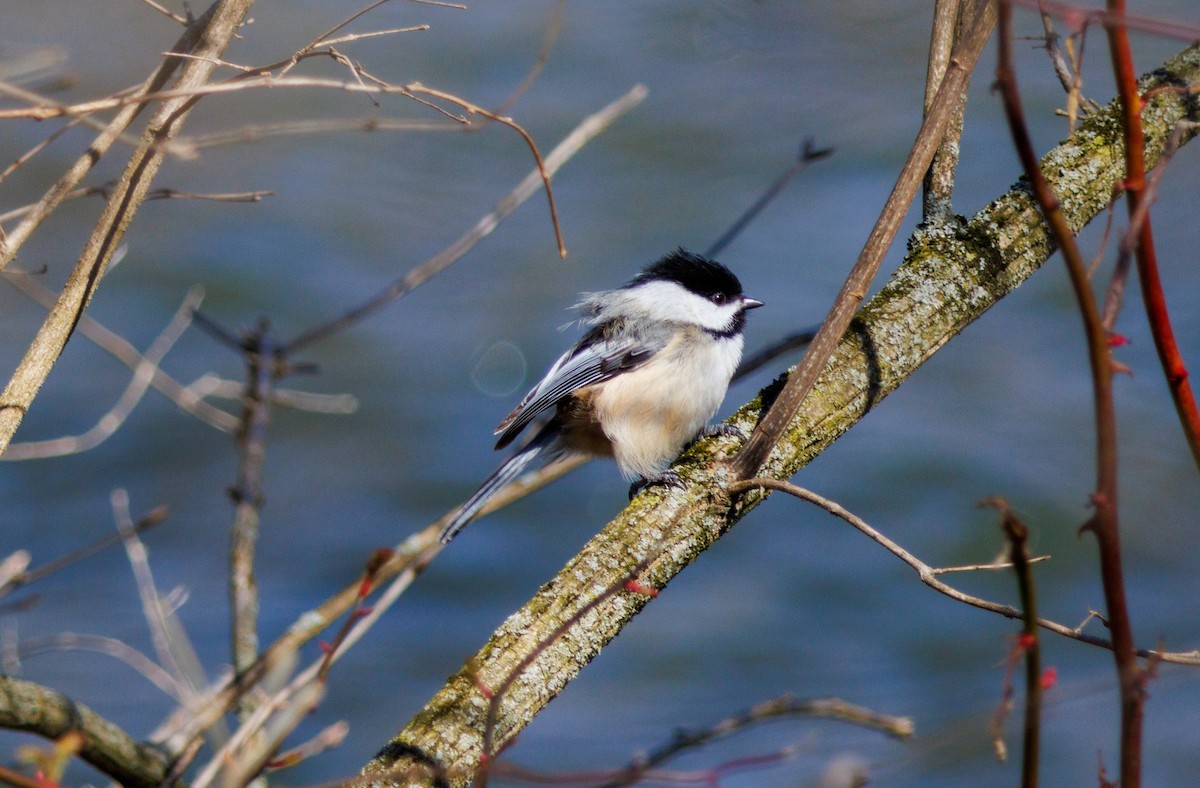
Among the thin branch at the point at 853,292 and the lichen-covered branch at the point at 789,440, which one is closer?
the lichen-covered branch at the point at 789,440

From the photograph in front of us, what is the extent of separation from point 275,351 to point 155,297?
455cm

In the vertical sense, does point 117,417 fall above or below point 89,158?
above

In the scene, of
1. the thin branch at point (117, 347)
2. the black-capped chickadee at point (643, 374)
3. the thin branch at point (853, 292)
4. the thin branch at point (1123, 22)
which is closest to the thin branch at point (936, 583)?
the thin branch at point (853, 292)

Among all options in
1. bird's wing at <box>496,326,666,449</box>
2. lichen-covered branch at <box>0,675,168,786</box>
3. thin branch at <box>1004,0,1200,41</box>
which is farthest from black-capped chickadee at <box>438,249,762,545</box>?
thin branch at <box>1004,0,1200,41</box>

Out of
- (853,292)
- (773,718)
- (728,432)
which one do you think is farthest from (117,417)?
(773,718)

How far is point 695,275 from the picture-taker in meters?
3.67

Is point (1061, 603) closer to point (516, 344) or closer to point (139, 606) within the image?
point (516, 344)

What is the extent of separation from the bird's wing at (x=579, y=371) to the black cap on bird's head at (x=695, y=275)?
272 mm

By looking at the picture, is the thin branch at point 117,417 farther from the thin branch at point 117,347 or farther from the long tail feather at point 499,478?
the long tail feather at point 499,478

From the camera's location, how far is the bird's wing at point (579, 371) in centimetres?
343

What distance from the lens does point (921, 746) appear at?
1235 millimetres

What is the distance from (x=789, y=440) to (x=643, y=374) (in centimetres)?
119

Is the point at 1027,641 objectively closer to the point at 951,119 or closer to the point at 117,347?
the point at 951,119

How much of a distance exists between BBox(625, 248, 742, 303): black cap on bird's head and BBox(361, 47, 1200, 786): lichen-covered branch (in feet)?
3.57
